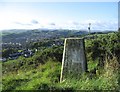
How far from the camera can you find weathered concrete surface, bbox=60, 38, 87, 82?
9.37m

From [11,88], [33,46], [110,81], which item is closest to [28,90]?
[11,88]

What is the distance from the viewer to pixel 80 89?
746 centimetres

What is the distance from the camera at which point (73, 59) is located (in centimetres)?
949

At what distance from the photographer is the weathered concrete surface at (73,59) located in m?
9.37

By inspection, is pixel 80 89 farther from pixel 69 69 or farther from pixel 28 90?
pixel 69 69

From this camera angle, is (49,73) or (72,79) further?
(49,73)

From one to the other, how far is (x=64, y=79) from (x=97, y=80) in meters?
1.76

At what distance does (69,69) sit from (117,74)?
2348mm

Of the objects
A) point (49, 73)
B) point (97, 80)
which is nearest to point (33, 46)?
point (49, 73)

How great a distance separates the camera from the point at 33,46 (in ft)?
137

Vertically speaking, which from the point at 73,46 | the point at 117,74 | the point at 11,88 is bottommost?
the point at 11,88

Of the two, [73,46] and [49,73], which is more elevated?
[73,46]

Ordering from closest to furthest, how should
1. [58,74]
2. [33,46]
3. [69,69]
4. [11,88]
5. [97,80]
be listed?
[97,80] < [11,88] < [69,69] < [58,74] < [33,46]

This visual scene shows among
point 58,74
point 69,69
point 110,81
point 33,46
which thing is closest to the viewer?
point 110,81
